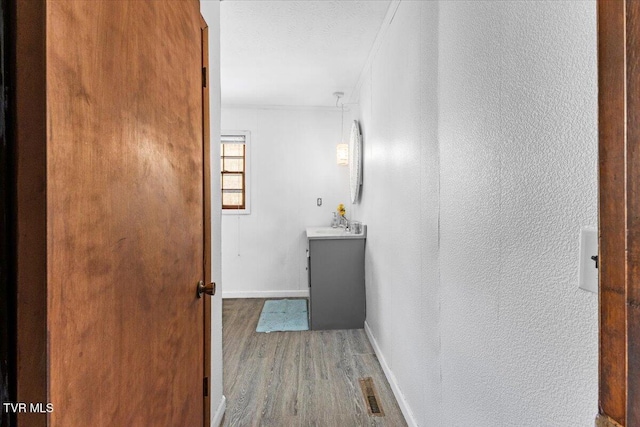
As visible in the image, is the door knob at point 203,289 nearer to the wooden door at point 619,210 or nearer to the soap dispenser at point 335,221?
Result: the wooden door at point 619,210

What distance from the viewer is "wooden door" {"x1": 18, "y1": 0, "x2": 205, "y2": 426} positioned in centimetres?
49

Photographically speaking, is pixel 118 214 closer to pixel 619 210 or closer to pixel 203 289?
pixel 203 289

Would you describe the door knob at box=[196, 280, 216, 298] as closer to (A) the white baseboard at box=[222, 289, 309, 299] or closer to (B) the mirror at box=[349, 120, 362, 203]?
(B) the mirror at box=[349, 120, 362, 203]

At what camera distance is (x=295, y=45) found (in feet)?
8.38

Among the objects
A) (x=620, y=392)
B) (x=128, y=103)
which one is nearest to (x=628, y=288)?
(x=620, y=392)

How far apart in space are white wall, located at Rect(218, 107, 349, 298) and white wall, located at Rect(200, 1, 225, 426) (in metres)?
2.35

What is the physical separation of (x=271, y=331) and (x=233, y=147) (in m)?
2.37

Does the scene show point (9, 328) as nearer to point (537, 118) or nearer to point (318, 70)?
point (537, 118)

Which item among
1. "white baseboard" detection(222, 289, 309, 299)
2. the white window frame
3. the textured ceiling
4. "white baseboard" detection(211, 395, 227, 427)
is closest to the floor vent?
"white baseboard" detection(211, 395, 227, 427)

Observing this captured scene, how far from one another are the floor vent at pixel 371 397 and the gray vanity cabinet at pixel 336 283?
89 cm

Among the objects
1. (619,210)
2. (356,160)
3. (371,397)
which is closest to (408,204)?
(371,397)

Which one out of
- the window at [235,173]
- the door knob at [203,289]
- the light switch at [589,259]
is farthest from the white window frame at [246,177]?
the light switch at [589,259]

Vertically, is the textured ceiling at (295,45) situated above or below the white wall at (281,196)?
above

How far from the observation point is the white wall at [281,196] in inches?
163
